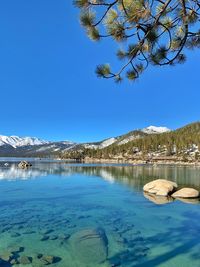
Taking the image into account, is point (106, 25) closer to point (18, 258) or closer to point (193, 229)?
point (18, 258)

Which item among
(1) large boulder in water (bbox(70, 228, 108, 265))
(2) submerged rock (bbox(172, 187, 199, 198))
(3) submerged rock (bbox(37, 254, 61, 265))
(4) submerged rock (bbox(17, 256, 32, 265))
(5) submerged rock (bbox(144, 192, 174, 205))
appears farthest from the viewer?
(2) submerged rock (bbox(172, 187, 199, 198))

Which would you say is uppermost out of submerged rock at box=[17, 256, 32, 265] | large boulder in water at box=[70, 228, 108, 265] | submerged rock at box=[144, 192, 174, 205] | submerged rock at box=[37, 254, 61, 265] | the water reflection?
the water reflection

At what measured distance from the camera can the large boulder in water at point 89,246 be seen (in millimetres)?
13020

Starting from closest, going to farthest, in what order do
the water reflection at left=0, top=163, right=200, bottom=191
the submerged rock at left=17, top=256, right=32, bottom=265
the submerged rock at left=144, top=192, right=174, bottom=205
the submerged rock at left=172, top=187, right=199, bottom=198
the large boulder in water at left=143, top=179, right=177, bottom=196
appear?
the submerged rock at left=17, top=256, right=32, bottom=265 → the submerged rock at left=144, top=192, right=174, bottom=205 → the submerged rock at left=172, top=187, right=199, bottom=198 → the large boulder in water at left=143, top=179, right=177, bottom=196 → the water reflection at left=0, top=163, right=200, bottom=191

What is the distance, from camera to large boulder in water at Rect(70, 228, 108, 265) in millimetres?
13020

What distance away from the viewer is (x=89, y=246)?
1439cm

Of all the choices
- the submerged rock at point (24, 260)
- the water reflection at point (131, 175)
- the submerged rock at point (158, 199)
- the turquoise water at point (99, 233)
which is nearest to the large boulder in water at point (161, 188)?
the submerged rock at point (158, 199)

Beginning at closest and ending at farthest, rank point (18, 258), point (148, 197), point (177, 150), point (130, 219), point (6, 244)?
point (18, 258), point (6, 244), point (130, 219), point (148, 197), point (177, 150)

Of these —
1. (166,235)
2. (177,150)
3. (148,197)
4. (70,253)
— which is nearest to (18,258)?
(70,253)

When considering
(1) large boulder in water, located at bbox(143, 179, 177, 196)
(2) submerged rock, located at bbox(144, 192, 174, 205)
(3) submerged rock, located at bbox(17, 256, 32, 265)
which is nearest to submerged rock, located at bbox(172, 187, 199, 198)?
(2) submerged rock, located at bbox(144, 192, 174, 205)

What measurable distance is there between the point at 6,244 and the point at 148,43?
1129cm

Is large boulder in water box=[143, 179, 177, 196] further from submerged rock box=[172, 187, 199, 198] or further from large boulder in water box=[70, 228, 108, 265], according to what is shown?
large boulder in water box=[70, 228, 108, 265]

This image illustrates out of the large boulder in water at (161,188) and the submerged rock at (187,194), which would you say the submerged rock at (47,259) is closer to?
the submerged rock at (187,194)

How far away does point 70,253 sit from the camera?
1365 cm
